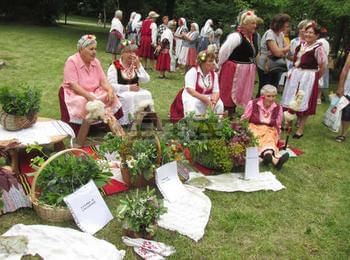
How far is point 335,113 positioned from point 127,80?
305 cm

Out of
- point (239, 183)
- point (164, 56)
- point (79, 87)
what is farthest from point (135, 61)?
point (164, 56)

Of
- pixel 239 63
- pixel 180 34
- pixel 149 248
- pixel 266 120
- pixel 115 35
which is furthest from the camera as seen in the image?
pixel 180 34

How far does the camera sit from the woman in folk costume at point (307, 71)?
5389 mm

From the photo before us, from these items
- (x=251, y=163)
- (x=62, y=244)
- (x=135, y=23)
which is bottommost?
(x=62, y=244)

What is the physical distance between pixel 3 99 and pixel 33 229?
146 centimetres

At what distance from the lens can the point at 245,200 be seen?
3865 mm

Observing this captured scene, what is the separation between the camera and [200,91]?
5176 mm

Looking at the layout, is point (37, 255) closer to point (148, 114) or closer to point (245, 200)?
point (245, 200)

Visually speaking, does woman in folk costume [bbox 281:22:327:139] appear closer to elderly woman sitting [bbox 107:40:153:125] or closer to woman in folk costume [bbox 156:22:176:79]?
elderly woman sitting [bbox 107:40:153:125]

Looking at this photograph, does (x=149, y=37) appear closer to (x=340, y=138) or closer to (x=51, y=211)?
(x=340, y=138)

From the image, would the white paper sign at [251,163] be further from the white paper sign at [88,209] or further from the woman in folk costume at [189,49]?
the woman in folk costume at [189,49]

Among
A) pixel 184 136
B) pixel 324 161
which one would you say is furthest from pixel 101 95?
pixel 324 161

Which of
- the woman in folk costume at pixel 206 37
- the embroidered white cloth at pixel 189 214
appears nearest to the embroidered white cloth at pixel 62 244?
the embroidered white cloth at pixel 189 214

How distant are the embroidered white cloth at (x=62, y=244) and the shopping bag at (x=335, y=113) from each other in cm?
408
